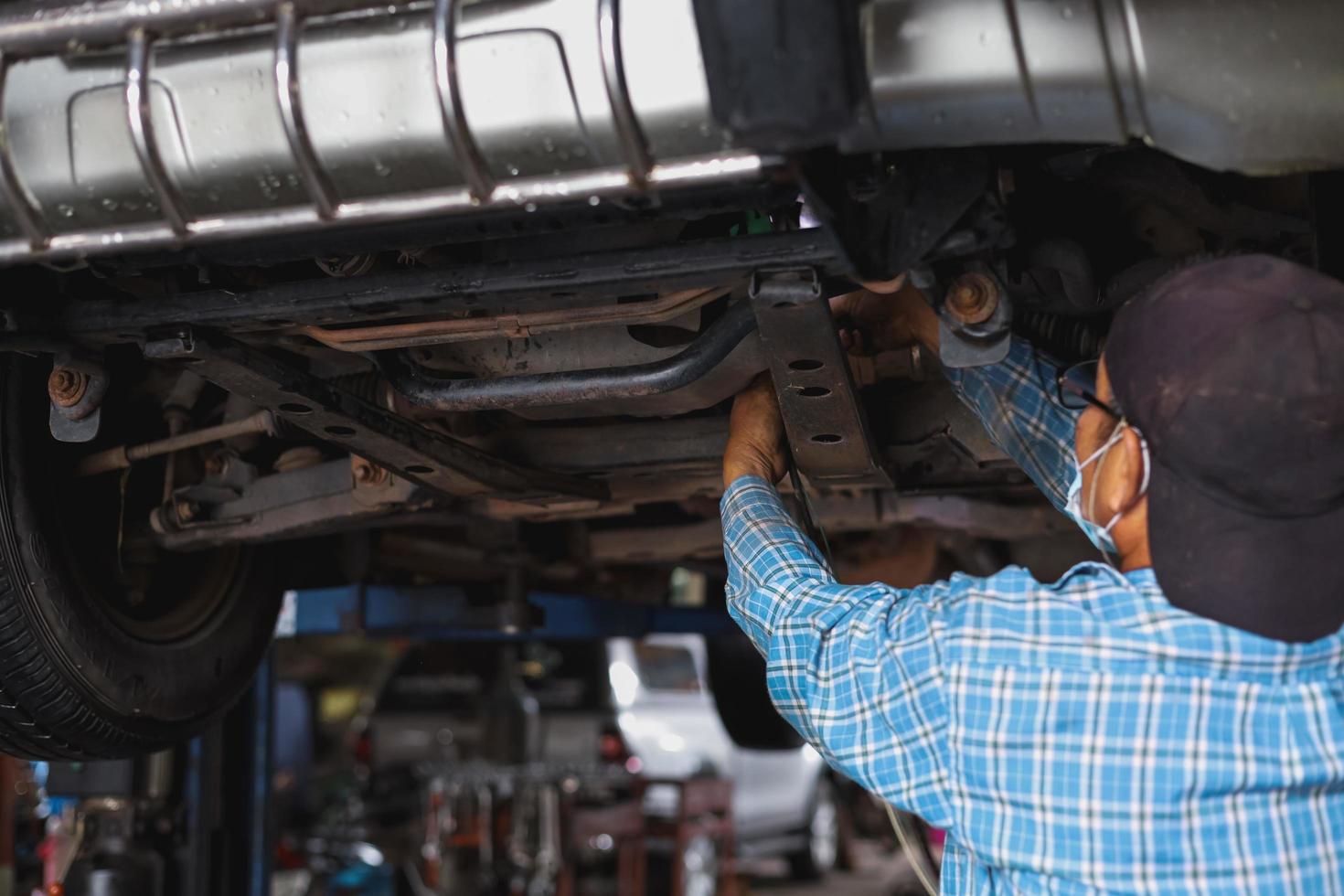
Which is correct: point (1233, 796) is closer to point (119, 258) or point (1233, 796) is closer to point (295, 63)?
point (295, 63)

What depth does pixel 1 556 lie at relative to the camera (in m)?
2.09

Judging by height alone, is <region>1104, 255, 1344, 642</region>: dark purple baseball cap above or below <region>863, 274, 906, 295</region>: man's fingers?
below

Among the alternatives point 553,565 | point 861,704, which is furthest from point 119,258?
point 553,565

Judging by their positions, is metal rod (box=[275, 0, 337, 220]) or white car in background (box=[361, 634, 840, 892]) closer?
metal rod (box=[275, 0, 337, 220])

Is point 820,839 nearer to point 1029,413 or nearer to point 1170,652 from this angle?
point 1029,413

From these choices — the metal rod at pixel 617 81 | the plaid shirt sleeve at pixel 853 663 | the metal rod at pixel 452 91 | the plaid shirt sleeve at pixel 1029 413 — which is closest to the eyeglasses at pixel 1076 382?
the plaid shirt sleeve at pixel 1029 413

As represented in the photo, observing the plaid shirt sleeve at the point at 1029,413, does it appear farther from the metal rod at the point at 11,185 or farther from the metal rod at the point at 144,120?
the metal rod at the point at 11,185

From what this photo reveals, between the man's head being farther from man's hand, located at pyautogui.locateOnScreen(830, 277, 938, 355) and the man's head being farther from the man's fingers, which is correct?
man's hand, located at pyautogui.locateOnScreen(830, 277, 938, 355)

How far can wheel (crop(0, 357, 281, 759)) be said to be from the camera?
2121 mm

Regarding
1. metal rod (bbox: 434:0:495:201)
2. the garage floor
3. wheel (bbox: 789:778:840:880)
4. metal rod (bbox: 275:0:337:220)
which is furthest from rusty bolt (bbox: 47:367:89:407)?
wheel (bbox: 789:778:840:880)

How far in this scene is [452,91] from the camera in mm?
1316

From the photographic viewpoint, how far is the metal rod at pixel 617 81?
1.28 meters

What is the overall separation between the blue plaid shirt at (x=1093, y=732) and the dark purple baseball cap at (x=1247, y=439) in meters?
0.05

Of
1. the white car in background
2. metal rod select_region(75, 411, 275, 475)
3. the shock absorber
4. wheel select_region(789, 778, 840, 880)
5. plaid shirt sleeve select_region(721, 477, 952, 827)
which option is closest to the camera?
plaid shirt sleeve select_region(721, 477, 952, 827)
